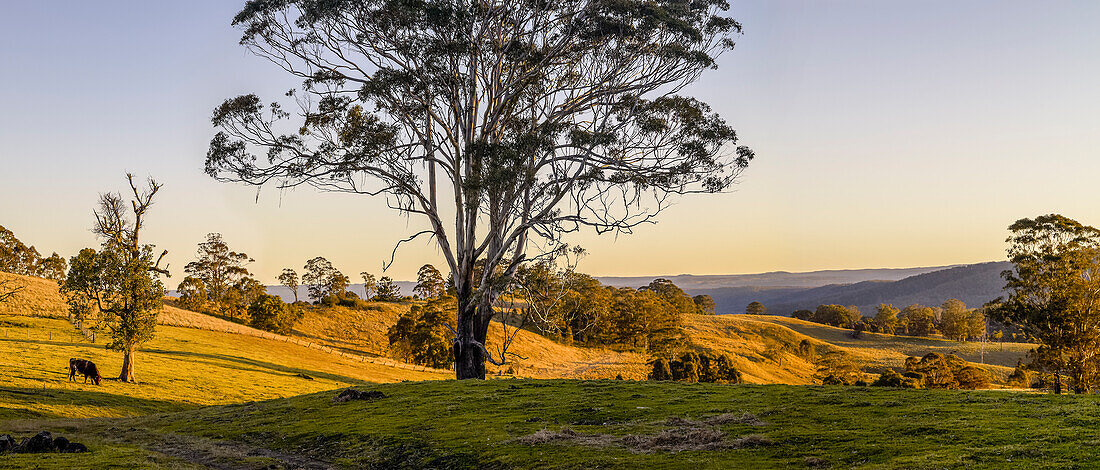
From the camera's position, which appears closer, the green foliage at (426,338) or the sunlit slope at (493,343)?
the green foliage at (426,338)

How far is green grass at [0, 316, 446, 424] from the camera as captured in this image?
33844 millimetres

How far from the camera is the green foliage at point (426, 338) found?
70.9 meters

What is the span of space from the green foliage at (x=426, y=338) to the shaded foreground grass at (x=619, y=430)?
44.1m

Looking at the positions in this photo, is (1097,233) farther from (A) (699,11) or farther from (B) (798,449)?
(B) (798,449)

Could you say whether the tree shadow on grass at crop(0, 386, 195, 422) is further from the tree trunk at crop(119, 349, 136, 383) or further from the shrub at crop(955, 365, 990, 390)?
the shrub at crop(955, 365, 990, 390)

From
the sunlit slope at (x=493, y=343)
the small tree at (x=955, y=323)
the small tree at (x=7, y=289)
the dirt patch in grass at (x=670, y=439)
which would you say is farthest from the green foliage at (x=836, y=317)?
the dirt patch in grass at (x=670, y=439)

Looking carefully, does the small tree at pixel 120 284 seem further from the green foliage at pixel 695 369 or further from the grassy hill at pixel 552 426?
the green foliage at pixel 695 369

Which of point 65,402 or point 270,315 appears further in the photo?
point 270,315

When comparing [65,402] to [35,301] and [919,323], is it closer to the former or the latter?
[35,301]

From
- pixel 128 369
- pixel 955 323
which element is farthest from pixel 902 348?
pixel 128 369

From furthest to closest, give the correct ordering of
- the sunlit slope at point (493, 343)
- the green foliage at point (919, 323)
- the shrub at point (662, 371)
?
the green foliage at point (919, 323) → the sunlit slope at point (493, 343) → the shrub at point (662, 371)

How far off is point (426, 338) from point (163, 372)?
1083 inches

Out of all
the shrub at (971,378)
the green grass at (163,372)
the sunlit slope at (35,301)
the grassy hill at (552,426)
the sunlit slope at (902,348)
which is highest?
the sunlit slope at (35,301)

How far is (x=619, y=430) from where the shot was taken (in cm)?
1772
